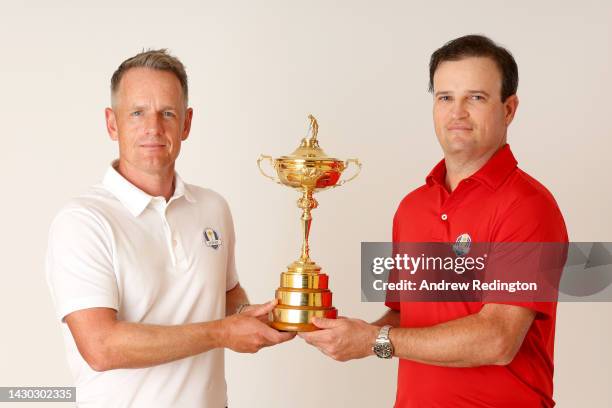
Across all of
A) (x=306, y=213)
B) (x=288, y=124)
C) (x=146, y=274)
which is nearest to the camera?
(x=146, y=274)

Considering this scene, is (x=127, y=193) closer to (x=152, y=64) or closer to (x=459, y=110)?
(x=152, y=64)

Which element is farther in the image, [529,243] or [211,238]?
[211,238]

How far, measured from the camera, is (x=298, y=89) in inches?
196

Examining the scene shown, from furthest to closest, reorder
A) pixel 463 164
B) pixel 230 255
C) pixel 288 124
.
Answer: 1. pixel 288 124
2. pixel 230 255
3. pixel 463 164

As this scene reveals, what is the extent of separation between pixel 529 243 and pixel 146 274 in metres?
1.37

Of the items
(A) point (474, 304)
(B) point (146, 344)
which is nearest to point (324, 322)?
(A) point (474, 304)

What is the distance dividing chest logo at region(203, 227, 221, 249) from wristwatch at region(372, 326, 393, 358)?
725 millimetres

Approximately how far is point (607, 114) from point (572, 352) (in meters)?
1.39

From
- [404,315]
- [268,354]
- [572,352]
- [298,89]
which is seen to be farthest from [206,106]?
[572,352]

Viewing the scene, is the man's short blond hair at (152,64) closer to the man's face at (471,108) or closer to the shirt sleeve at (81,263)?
the shirt sleeve at (81,263)

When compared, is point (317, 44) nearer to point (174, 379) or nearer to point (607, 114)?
point (607, 114)

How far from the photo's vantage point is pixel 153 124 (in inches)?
124

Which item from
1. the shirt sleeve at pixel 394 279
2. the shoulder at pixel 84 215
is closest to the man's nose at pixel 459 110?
the shirt sleeve at pixel 394 279

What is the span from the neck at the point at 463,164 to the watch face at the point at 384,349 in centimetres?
68
